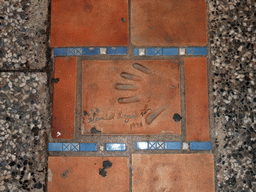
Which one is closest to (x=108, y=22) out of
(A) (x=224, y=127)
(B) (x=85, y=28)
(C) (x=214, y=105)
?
(B) (x=85, y=28)

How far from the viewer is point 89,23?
968mm

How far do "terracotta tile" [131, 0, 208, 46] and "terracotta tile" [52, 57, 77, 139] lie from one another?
1.19 ft

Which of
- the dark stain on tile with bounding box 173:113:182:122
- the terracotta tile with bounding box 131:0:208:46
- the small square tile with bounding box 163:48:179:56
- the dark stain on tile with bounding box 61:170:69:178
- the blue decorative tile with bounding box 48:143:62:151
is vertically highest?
the terracotta tile with bounding box 131:0:208:46

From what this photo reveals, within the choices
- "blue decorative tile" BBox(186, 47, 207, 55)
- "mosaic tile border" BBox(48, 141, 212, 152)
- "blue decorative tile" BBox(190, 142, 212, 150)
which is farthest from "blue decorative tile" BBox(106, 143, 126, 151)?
"blue decorative tile" BBox(186, 47, 207, 55)

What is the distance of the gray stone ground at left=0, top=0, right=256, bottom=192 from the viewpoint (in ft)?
3.03

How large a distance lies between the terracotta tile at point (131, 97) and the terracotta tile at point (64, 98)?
60 mm

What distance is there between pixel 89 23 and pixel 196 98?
666 mm

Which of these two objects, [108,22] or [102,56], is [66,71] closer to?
[102,56]

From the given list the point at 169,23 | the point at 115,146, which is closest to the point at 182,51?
the point at 169,23

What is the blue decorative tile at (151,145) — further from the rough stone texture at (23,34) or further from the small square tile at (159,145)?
the rough stone texture at (23,34)

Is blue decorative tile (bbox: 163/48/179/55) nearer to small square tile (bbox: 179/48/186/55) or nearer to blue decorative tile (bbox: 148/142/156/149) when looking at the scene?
small square tile (bbox: 179/48/186/55)

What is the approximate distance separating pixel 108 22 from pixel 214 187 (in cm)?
98

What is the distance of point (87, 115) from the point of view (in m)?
0.94

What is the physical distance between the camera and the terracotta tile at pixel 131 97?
934 mm
